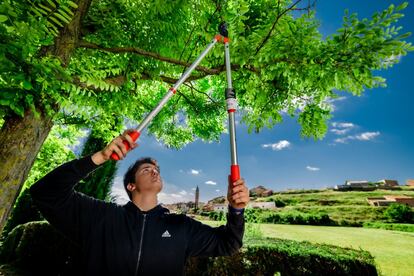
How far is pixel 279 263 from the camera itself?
762cm

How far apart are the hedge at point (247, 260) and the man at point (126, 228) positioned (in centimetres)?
410

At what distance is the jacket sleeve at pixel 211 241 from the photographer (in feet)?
10.5

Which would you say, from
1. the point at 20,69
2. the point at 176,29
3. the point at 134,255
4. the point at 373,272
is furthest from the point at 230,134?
the point at 373,272

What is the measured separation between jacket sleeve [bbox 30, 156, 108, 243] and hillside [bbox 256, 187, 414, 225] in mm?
49840

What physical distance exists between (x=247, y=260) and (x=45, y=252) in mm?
6458

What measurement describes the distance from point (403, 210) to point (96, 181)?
6072 cm

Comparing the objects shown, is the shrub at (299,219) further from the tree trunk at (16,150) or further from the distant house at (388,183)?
the distant house at (388,183)

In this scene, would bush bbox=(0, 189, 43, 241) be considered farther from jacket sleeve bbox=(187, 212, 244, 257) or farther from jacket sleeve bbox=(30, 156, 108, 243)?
jacket sleeve bbox=(187, 212, 244, 257)

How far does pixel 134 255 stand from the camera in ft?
9.97

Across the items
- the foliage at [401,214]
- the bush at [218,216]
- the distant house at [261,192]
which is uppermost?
the distant house at [261,192]

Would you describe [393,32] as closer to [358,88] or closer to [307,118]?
[358,88]

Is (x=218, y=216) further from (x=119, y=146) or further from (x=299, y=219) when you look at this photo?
(x=299, y=219)

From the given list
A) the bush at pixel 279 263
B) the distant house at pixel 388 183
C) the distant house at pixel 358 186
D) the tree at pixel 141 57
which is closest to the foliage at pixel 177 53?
the tree at pixel 141 57

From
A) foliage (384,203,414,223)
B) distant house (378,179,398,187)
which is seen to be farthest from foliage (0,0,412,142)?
distant house (378,179,398,187)
